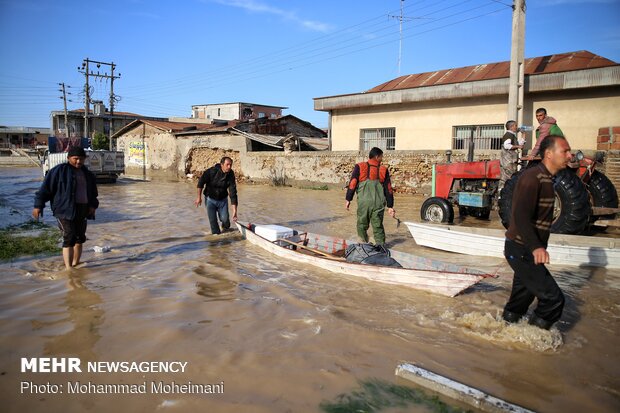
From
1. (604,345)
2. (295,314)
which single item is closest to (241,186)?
(295,314)

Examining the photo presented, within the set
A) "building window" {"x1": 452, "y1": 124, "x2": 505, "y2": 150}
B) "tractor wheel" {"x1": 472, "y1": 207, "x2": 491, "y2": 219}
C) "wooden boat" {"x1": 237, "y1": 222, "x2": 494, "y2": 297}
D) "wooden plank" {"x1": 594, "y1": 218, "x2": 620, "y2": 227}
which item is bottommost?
"wooden boat" {"x1": 237, "y1": 222, "x2": 494, "y2": 297}

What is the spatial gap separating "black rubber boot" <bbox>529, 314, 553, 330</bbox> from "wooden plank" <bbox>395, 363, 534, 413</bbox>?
4.27 ft

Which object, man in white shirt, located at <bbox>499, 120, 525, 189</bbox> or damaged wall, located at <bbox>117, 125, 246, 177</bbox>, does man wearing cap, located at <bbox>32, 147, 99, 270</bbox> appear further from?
damaged wall, located at <bbox>117, 125, 246, 177</bbox>

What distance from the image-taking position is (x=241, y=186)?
836 inches

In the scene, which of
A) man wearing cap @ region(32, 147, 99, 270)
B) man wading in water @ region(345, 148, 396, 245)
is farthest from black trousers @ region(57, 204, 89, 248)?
man wading in water @ region(345, 148, 396, 245)

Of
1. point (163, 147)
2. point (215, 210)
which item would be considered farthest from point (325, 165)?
point (163, 147)

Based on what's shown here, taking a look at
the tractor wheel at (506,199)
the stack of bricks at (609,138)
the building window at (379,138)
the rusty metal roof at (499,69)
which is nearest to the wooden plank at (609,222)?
the tractor wheel at (506,199)

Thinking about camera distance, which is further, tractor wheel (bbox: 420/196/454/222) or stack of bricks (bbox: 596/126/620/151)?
stack of bricks (bbox: 596/126/620/151)

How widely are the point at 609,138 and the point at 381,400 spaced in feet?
36.2

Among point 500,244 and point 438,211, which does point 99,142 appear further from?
point 500,244

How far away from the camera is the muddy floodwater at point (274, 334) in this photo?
3166 millimetres

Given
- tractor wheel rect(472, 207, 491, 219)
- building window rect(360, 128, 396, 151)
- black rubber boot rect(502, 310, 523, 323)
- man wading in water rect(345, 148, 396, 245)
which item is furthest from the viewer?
building window rect(360, 128, 396, 151)

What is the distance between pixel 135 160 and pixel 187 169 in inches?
261

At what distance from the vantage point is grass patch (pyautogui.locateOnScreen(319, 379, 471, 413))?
2.95 meters
